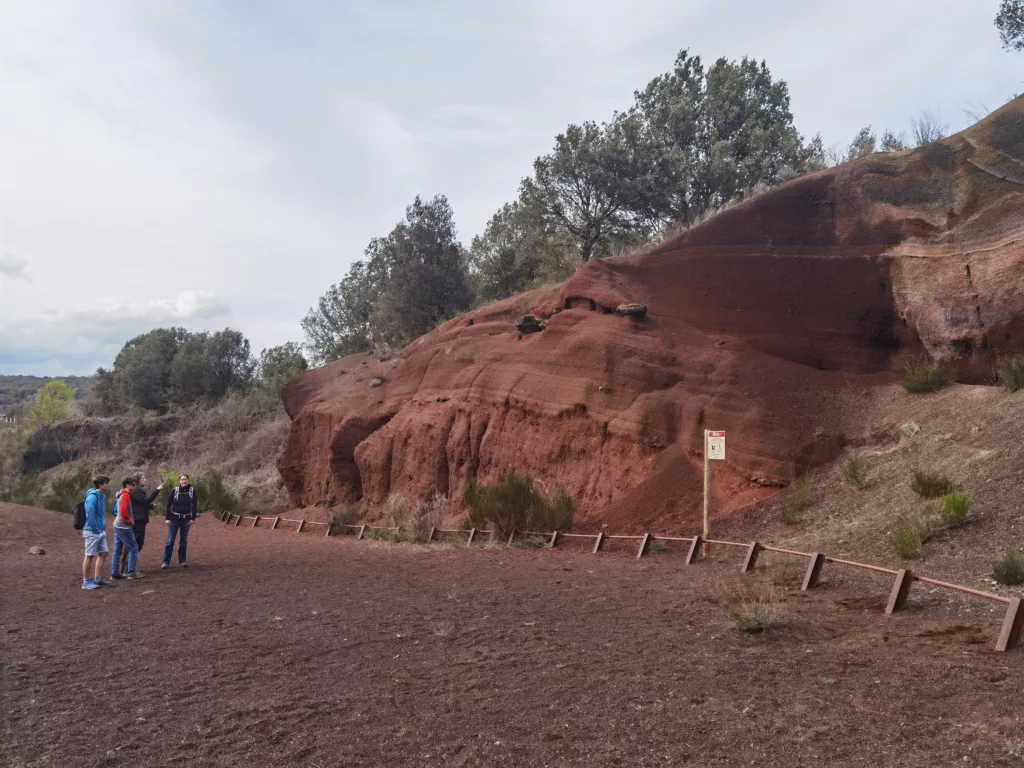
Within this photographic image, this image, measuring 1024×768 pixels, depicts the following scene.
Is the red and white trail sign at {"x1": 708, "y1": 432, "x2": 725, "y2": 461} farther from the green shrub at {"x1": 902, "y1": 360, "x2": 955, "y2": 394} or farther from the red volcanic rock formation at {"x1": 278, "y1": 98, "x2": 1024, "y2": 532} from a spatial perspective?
the green shrub at {"x1": 902, "y1": 360, "x2": 955, "y2": 394}

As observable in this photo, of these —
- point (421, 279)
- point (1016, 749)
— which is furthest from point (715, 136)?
point (1016, 749)

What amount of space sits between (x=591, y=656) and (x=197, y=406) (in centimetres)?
4295

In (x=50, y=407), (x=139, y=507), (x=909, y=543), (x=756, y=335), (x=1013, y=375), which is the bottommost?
(x=909, y=543)

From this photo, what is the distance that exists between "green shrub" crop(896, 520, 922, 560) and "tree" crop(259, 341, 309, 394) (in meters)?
35.7

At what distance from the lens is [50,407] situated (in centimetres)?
5609

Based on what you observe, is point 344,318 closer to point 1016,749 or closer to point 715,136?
point 715,136

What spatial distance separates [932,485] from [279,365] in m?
41.8

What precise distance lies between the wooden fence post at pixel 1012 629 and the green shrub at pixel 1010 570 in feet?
6.87

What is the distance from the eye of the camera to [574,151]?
2839 centimetres

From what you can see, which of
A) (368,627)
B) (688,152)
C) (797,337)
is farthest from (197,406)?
(368,627)

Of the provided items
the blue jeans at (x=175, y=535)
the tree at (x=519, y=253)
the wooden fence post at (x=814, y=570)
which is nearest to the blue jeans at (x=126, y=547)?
the blue jeans at (x=175, y=535)

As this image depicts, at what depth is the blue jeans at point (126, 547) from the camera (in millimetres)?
12430

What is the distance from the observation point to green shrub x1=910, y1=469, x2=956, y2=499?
10.9 m

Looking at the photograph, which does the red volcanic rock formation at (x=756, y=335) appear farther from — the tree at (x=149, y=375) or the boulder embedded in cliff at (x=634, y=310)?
the tree at (x=149, y=375)
